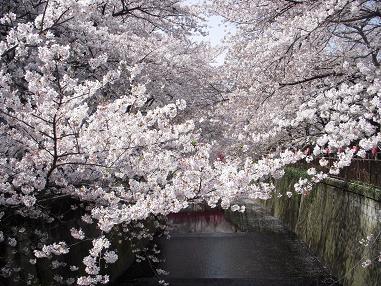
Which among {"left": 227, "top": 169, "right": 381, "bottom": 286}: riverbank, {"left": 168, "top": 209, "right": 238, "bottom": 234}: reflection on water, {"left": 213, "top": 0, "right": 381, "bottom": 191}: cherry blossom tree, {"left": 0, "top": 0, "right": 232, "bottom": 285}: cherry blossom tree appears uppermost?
{"left": 213, "top": 0, "right": 381, "bottom": 191}: cherry blossom tree

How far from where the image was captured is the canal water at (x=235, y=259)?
1385 cm

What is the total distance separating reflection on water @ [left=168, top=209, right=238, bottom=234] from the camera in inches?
971

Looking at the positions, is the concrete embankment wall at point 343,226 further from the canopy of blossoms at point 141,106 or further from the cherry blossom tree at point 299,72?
the canopy of blossoms at point 141,106

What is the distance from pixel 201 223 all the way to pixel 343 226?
15472 millimetres

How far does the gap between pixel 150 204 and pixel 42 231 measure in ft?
11.4

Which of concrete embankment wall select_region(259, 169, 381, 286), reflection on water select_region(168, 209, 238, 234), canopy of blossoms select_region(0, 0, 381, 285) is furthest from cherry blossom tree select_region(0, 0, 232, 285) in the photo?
reflection on water select_region(168, 209, 238, 234)

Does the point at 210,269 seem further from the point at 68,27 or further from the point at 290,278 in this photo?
the point at 68,27

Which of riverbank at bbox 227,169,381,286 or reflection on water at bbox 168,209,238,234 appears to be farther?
reflection on water at bbox 168,209,238,234

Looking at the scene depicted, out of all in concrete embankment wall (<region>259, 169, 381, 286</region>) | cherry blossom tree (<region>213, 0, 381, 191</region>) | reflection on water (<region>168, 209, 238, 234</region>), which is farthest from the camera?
reflection on water (<region>168, 209, 238, 234</region>)

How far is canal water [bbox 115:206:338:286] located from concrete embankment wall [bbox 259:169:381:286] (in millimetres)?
688

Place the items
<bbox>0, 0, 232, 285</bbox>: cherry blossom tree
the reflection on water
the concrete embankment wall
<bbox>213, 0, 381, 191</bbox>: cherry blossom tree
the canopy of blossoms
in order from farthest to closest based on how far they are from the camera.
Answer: the reflection on water → the concrete embankment wall → <bbox>213, 0, 381, 191</bbox>: cherry blossom tree → the canopy of blossoms → <bbox>0, 0, 232, 285</bbox>: cherry blossom tree

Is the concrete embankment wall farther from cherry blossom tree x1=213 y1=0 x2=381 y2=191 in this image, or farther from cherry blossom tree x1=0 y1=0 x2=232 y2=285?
cherry blossom tree x1=0 y1=0 x2=232 y2=285

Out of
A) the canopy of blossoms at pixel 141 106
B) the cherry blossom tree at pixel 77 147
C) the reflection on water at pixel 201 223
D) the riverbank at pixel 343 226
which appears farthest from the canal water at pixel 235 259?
the cherry blossom tree at pixel 77 147

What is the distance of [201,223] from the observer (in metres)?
27.9
